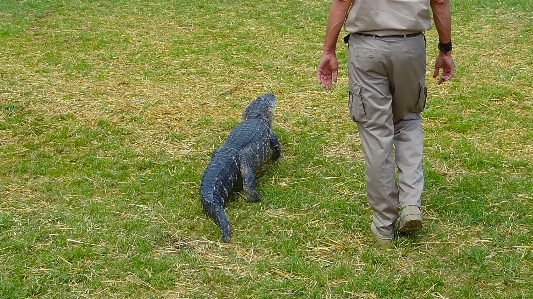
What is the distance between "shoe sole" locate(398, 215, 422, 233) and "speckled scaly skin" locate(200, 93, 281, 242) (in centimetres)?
114

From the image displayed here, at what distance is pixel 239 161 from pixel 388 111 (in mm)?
1522

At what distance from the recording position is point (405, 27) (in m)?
3.77

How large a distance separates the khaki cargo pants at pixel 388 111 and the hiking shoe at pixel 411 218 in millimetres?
43

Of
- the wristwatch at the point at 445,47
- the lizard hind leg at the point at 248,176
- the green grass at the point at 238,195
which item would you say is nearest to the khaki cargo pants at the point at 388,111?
the wristwatch at the point at 445,47

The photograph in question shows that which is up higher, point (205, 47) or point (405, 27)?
point (405, 27)

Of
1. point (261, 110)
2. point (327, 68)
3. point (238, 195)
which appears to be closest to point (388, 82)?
point (327, 68)

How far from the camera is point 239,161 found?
5.10m

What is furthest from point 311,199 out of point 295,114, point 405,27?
point 295,114

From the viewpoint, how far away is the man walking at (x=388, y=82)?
12.4 ft

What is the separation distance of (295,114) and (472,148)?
1.87m

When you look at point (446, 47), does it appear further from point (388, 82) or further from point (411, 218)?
point (411, 218)

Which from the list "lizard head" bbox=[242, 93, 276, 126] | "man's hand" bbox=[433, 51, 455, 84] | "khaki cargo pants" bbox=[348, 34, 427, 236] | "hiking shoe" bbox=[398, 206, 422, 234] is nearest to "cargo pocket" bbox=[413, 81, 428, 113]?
"khaki cargo pants" bbox=[348, 34, 427, 236]

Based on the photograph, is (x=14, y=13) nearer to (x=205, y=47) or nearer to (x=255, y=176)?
(x=205, y=47)

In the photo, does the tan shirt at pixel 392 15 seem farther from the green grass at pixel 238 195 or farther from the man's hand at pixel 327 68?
the green grass at pixel 238 195
